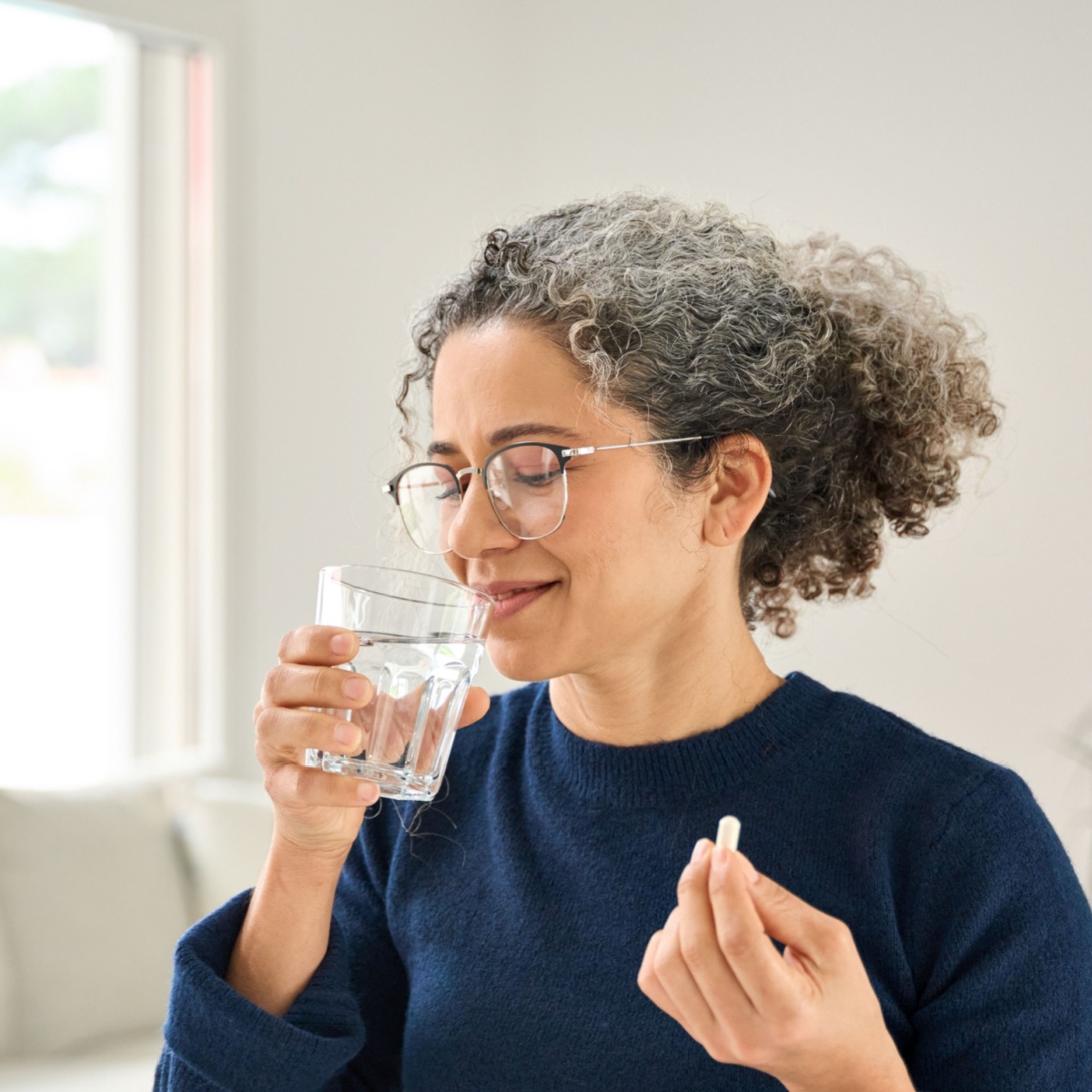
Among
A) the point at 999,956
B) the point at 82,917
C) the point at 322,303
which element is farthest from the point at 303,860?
the point at 322,303

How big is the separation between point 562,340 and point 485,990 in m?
0.64

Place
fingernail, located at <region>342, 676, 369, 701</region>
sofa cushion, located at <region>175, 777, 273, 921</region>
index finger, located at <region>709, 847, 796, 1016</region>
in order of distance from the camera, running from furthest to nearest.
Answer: sofa cushion, located at <region>175, 777, 273, 921</region> → fingernail, located at <region>342, 676, 369, 701</region> → index finger, located at <region>709, 847, 796, 1016</region>

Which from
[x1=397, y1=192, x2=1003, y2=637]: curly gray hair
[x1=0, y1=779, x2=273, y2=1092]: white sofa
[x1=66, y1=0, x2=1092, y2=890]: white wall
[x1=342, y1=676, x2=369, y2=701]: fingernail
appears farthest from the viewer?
[x1=66, y1=0, x2=1092, y2=890]: white wall

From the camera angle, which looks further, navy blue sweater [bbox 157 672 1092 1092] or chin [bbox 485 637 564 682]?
chin [bbox 485 637 564 682]

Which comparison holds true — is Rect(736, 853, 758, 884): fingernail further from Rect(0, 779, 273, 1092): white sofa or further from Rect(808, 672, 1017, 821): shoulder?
Rect(0, 779, 273, 1092): white sofa

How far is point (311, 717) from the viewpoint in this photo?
3.28ft

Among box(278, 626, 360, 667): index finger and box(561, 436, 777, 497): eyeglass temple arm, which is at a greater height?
box(561, 436, 777, 497): eyeglass temple arm

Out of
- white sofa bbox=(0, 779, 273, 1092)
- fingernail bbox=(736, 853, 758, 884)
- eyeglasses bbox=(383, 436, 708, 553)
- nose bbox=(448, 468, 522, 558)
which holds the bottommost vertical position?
white sofa bbox=(0, 779, 273, 1092)

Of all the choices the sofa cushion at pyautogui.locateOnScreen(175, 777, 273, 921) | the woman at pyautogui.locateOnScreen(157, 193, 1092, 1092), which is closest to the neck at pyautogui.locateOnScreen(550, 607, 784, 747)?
the woman at pyautogui.locateOnScreen(157, 193, 1092, 1092)

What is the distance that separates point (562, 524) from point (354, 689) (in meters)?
0.28

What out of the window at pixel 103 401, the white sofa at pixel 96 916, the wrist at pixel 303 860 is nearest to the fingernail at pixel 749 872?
the wrist at pixel 303 860

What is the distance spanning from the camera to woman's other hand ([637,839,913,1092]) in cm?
82

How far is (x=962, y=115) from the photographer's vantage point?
126 inches

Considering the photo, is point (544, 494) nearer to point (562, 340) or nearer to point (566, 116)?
point (562, 340)
